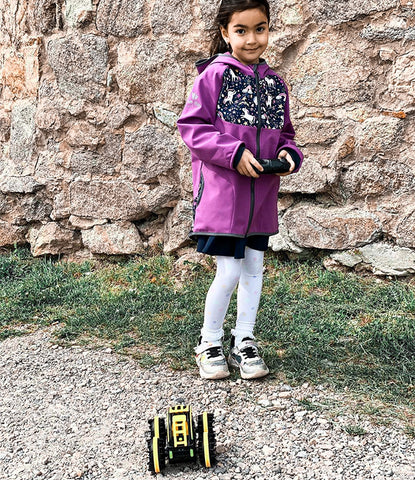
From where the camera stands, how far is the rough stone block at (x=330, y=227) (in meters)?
3.58

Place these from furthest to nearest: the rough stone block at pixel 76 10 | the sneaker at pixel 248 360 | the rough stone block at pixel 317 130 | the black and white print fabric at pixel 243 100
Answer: the rough stone block at pixel 76 10, the rough stone block at pixel 317 130, the sneaker at pixel 248 360, the black and white print fabric at pixel 243 100

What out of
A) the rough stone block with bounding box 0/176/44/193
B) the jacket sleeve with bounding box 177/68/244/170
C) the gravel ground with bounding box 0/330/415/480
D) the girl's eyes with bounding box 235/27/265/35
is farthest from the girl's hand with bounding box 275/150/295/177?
the rough stone block with bounding box 0/176/44/193

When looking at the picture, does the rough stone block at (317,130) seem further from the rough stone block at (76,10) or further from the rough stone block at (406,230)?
the rough stone block at (76,10)

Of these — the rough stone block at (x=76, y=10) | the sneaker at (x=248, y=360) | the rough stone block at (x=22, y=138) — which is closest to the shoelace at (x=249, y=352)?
the sneaker at (x=248, y=360)

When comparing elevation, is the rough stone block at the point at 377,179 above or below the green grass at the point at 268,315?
above

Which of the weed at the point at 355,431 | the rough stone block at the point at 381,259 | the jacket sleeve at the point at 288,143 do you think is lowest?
the weed at the point at 355,431

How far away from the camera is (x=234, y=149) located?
2.26 meters

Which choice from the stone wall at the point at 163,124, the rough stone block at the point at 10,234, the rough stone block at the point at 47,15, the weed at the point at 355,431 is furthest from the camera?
the rough stone block at the point at 10,234

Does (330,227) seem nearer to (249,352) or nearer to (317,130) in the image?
(317,130)

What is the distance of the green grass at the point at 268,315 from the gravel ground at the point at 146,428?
14 cm

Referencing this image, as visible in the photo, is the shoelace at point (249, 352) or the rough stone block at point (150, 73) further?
the rough stone block at point (150, 73)

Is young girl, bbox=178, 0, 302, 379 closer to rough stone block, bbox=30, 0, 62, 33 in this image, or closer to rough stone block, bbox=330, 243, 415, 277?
rough stone block, bbox=330, 243, 415, 277

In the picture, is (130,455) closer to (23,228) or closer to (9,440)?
(9,440)

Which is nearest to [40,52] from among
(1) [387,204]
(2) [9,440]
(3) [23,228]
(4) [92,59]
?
(4) [92,59]
